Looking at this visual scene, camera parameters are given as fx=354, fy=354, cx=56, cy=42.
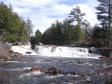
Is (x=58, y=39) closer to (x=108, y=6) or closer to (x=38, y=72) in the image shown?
(x=108, y=6)

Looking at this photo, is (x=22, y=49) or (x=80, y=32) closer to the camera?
(x=22, y=49)

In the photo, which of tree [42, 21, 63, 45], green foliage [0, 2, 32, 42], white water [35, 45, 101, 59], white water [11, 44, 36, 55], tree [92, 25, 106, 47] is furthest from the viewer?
tree [42, 21, 63, 45]

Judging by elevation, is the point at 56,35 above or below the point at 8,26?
below

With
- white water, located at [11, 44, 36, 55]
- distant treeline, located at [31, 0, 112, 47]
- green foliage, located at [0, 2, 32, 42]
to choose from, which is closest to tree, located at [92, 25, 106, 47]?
distant treeline, located at [31, 0, 112, 47]

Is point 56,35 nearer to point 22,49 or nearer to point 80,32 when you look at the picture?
point 80,32

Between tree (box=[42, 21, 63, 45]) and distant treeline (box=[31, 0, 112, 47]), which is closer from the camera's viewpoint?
distant treeline (box=[31, 0, 112, 47])

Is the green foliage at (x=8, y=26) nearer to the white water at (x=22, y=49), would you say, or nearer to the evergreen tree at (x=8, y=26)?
the evergreen tree at (x=8, y=26)

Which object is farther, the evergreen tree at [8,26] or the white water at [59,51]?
the evergreen tree at [8,26]

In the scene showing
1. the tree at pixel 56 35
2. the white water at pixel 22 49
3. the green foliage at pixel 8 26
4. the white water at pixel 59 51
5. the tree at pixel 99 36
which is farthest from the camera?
the tree at pixel 56 35

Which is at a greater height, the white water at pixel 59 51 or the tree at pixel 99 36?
the tree at pixel 99 36

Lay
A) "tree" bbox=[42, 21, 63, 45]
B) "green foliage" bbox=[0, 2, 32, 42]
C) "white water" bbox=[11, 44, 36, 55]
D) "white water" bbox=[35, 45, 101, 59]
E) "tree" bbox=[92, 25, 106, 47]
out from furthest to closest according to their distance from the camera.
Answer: "tree" bbox=[42, 21, 63, 45] < "tree" bbox=[92, 25, 106, 47] < "green foliage" bbox=[0, 2, 32, 42] < "white water" bbox=[11, 44, 36, 55] < "white water" bbox=[35, 45, 101, 59]

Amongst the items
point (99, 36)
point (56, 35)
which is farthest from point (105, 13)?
point (56, 35)

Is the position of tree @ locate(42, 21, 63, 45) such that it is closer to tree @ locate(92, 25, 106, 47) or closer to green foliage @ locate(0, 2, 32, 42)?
tree @ locate(92, 25, 106, 47)

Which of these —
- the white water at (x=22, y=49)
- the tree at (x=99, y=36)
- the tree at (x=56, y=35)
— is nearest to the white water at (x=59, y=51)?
the white water at (x=22, y=49)
